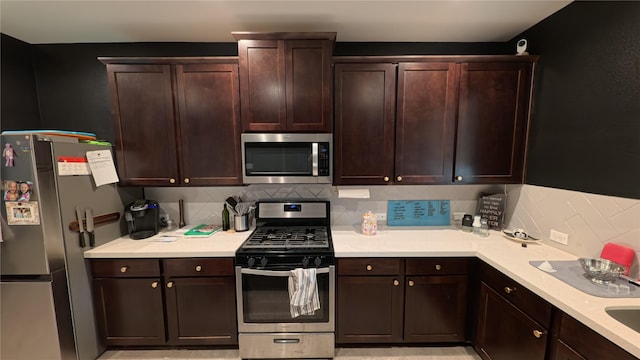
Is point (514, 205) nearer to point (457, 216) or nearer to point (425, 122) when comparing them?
point (457, 216)

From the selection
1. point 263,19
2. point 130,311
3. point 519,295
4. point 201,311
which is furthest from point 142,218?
point 519,295

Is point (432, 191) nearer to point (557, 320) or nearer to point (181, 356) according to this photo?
point (557, 320)

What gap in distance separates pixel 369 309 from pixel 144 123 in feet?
Answer: 7.74

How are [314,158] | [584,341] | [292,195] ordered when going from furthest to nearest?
[292,195] → [314,158] → [584,341]

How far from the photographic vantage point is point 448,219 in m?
2.42

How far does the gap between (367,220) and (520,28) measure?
2057 mm

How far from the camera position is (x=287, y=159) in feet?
6.50

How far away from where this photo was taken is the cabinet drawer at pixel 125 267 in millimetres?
1834

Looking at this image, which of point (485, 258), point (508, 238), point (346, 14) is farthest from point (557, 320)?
point (346, 14)

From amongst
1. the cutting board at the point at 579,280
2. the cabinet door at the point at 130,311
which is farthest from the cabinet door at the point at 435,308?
the cabinet door at the point at 130,311

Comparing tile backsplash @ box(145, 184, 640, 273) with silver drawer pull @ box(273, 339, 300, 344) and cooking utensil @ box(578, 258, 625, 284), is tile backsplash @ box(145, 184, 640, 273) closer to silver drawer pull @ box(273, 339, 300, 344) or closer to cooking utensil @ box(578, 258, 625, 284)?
cooking utensil @ box(578, 258, 625, 284)

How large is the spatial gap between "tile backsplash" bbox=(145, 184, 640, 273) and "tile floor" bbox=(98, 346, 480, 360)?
1074mm

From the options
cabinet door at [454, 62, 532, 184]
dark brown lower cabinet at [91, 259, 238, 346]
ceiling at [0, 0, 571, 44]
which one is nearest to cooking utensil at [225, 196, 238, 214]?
dark brown lower cabinet at [91, 259, 238, 346]

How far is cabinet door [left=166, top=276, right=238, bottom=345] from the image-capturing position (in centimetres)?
185
